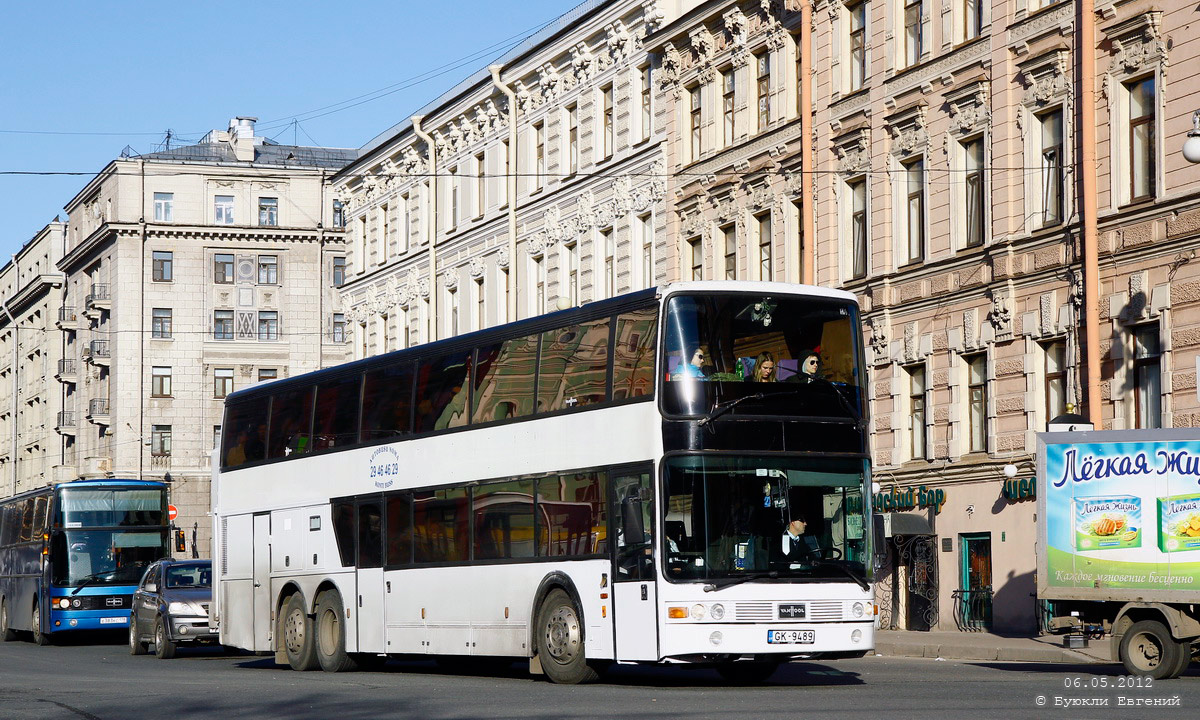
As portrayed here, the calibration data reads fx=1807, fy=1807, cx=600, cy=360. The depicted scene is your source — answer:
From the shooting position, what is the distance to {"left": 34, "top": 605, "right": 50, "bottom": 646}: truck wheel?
3797 centimetres

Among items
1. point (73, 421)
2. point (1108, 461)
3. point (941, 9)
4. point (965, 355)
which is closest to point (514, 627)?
point (1108, 461)

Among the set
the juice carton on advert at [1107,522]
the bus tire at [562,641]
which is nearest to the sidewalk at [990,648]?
the juice carton on advert at [1107,522]

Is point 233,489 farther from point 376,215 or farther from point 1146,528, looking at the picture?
point 376,215

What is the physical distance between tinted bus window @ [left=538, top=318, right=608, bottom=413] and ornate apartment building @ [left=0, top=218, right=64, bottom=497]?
259 ft

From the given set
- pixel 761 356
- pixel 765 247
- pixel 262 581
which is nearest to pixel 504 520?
pixel 761 356

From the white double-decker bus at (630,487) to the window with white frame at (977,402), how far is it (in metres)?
11.9

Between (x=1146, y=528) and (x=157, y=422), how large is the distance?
232 feet

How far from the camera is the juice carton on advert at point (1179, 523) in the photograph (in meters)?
19.1

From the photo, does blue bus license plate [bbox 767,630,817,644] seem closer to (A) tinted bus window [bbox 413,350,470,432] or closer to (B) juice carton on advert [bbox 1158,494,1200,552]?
(B) juice carton on advert [bbox 1158,494,1200,552]

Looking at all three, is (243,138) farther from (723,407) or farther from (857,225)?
(723,407)

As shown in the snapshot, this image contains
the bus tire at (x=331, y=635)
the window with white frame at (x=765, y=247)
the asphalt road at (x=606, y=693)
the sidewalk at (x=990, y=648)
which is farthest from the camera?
the window with white frame at (x=765, y=247)

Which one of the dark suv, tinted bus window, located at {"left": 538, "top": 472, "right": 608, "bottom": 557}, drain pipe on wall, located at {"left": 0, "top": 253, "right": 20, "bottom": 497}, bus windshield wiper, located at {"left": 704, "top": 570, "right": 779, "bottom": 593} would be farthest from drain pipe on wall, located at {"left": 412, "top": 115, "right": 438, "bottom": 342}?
drain pipe on wall, located at {"left": 0, "top": 253, "right": 20, "bottom": 497}

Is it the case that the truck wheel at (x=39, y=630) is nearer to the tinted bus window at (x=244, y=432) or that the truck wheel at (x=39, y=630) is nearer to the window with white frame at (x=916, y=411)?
the tinted bus window at (x=244, y=432)

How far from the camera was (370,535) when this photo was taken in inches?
886
